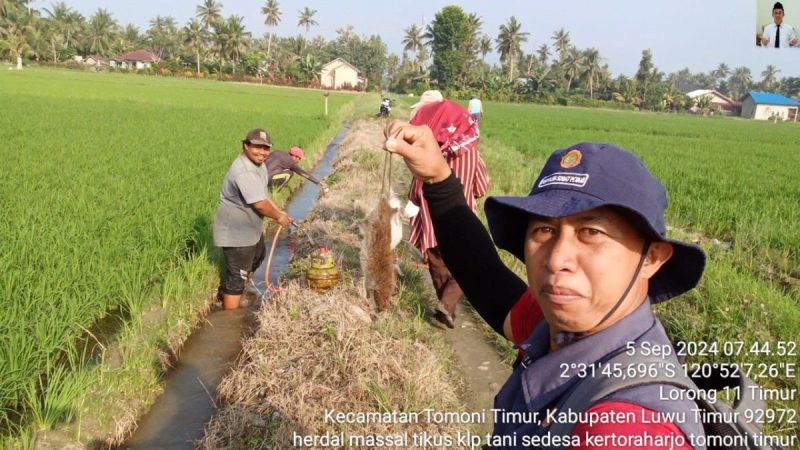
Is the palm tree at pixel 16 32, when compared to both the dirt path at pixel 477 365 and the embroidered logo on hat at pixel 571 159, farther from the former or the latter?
the embroidered logo on hat at pixel 571 159

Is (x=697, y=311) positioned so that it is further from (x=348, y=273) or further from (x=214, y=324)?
(x=214, y=324)

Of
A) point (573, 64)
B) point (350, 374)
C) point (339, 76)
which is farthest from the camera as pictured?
point (573, 64)

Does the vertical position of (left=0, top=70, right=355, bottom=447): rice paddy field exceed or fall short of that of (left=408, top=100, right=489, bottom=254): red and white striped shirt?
it falls short

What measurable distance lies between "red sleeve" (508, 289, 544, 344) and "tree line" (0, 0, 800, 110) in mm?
55828

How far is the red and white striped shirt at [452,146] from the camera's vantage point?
12.4 ft

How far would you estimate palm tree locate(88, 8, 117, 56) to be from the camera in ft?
228

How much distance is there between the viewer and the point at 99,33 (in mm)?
70375

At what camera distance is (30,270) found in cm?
359

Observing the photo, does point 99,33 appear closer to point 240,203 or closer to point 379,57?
point 379,57

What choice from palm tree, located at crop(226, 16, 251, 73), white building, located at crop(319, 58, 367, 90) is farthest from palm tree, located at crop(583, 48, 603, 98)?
palm tree, located at crop(226, 16, 251, 73)

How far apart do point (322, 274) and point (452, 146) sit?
1.39 m

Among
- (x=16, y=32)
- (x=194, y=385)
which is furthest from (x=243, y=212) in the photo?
(x=16, y=32)

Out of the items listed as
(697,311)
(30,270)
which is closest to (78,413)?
(30,270)

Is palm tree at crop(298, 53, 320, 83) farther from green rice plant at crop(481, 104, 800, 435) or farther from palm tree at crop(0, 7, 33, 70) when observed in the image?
green rice plant at crop(481, 104, 800, 435)
